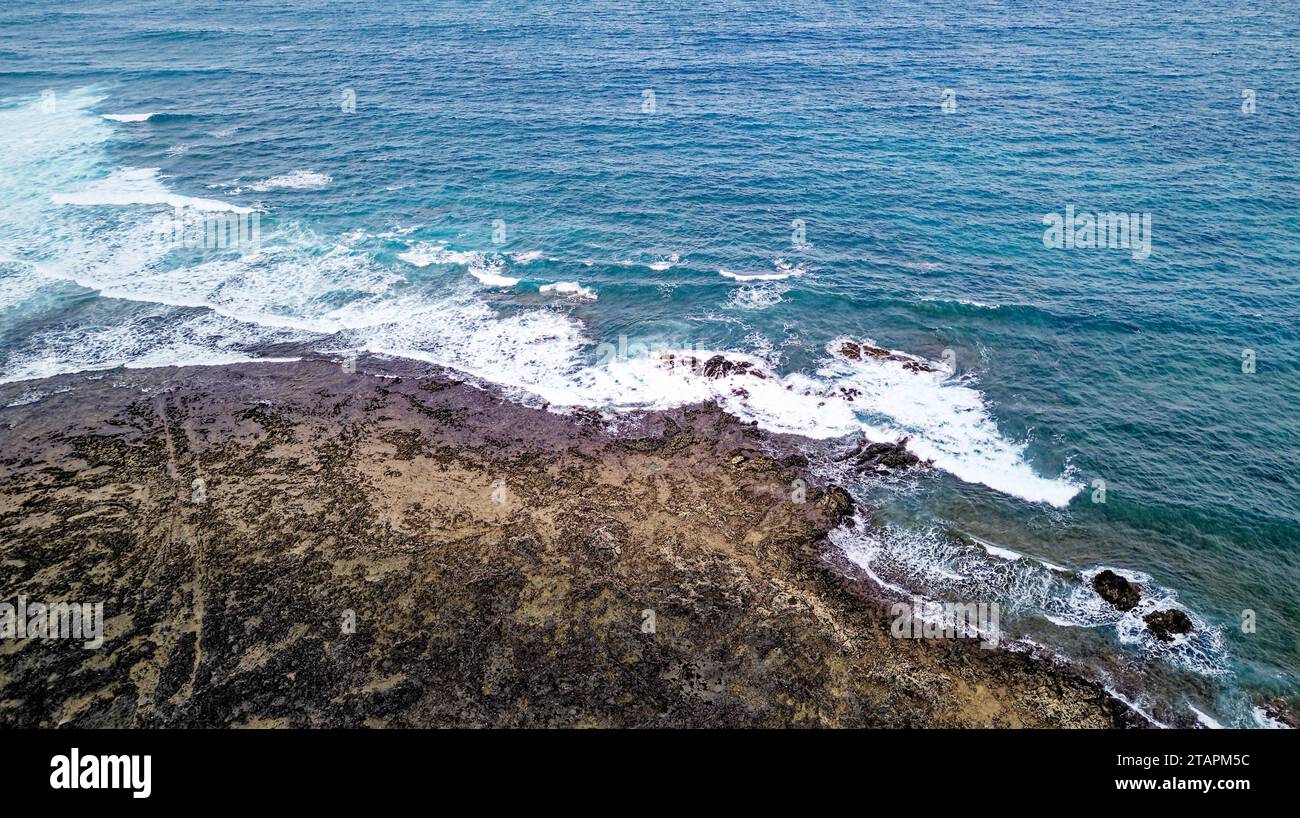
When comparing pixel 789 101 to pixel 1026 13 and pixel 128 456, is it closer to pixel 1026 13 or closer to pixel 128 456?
pixel 1026 13

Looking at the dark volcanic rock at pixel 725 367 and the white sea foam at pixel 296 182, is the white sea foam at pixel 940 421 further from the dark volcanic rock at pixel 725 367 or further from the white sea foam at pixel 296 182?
the white sea foam at pixel 296 182

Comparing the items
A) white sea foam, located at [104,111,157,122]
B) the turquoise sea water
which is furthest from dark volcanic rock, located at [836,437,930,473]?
white sea foam, located at [104,111,157,122]

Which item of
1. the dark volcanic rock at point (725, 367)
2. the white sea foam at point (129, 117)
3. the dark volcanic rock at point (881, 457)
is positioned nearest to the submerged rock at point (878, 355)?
the dark volcanic rock at point (725, 367)

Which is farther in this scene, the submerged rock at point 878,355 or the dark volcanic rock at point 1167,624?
the submerged rock at point 878,355

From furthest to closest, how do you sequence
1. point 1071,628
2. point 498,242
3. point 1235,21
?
point 1235,21, point 498,242, point 1071,628

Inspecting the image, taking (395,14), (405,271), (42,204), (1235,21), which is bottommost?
(405,271)

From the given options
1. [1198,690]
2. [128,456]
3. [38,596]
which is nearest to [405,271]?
[128,456]

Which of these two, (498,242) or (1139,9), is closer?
(498,242)

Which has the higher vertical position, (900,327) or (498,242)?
(498,242)
